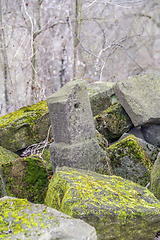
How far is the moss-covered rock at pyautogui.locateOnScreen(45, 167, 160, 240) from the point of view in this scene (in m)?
1.59

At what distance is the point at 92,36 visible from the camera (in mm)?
8039

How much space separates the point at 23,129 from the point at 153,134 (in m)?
2.10

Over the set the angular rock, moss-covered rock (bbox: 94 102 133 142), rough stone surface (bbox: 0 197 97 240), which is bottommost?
the angular rock

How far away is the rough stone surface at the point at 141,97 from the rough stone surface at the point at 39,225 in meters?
2.37

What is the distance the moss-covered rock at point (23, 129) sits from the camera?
3603 millimetres

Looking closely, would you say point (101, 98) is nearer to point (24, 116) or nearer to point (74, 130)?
point (24, 116)

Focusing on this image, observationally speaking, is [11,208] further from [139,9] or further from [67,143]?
[139,9]

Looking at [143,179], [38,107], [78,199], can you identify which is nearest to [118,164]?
[143,179]

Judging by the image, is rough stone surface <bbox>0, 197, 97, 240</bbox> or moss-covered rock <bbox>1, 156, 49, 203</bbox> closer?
rough stone surface <bbox>0, 197, 97, 240</bbox>

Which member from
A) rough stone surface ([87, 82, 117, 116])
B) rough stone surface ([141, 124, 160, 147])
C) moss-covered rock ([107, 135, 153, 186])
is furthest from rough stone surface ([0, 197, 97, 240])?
rough stone surface ([87, 82, 117, 116])

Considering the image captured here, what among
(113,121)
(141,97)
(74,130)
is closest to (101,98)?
(113,121)

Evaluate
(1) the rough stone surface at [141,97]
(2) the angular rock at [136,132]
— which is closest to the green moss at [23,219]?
(1) the rough stone surface at [141,97]

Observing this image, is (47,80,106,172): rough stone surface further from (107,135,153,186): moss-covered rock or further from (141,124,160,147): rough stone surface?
(141,124,160,147): rough stone surface

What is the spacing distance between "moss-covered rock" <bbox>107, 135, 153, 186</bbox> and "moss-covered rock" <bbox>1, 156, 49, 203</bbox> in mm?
951
